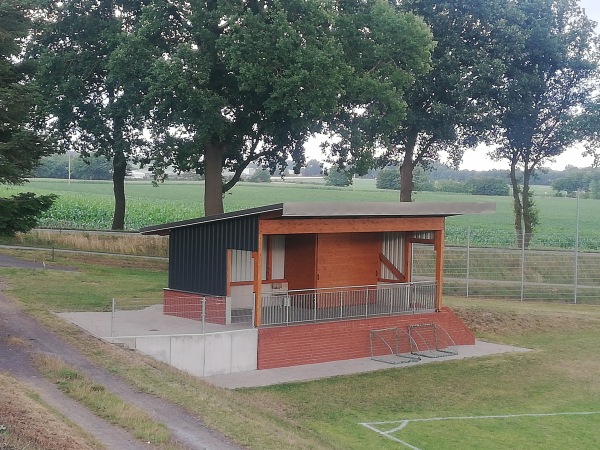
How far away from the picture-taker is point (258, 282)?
69.8 feet

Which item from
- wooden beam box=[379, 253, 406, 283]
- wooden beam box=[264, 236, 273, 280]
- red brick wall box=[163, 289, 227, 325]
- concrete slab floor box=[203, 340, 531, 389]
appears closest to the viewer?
concrete slab floor box=[203, 340, 531, 389]

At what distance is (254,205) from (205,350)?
50.0 meters

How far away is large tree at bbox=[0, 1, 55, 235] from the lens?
16953 mm

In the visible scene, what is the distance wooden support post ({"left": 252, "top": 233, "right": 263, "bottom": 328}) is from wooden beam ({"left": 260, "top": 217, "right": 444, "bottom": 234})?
551 millimetres

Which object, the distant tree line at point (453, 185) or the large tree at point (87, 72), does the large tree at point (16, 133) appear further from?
the distant tree line at point (453, 185)

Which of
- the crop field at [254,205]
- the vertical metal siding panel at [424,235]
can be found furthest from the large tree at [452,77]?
the vertical metal siding panel at [424,235]

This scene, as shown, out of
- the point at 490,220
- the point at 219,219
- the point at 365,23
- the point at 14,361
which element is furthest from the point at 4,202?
the point at 490,220

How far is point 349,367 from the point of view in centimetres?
2192

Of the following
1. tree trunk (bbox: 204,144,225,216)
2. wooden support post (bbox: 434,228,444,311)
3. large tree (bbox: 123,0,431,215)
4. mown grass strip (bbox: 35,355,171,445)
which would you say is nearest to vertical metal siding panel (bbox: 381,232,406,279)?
wooden support post (bbox: 434,228,444,311)

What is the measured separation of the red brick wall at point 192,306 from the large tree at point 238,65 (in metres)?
12.2

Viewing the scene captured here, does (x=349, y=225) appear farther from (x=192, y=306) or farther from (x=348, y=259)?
(x=192, y=306)

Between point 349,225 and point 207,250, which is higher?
point 349,225

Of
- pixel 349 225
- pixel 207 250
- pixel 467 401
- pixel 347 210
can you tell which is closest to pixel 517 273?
pixel 349 225

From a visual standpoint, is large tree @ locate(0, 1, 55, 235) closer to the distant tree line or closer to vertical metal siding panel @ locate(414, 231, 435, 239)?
vertical metal siding panel @ locate(414, 231, 435, 239)
